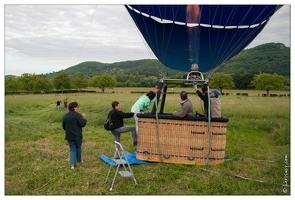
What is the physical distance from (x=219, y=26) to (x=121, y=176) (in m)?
3.79

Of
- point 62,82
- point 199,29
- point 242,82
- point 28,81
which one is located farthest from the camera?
point 28,81

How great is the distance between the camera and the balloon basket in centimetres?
501

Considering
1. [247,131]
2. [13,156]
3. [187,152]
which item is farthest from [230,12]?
[13,156]

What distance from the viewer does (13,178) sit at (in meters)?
4.42

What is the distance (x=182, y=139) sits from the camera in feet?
16.8

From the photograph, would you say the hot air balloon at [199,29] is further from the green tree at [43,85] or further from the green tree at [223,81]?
the green tree at [43,85]

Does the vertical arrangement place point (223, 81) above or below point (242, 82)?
above

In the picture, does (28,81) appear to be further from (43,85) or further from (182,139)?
(182,139)

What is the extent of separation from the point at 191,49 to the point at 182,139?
2.41 m

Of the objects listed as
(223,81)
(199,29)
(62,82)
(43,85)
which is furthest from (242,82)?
(199,29)

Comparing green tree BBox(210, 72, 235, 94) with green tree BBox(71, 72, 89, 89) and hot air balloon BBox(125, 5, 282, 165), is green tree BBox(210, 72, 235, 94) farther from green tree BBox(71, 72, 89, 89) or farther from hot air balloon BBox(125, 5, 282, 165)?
hot air balloon BBox(125, 5, 282, 165)

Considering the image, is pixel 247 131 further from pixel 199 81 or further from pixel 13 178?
pixel 13 178

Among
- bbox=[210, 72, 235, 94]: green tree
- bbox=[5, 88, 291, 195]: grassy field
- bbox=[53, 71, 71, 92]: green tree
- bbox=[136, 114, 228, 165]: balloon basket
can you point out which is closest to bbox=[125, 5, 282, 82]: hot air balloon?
bbox=[136, 114, 228, 165]: balloon basket

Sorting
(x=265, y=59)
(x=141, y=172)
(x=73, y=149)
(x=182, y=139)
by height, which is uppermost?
(x=265, y=59)
